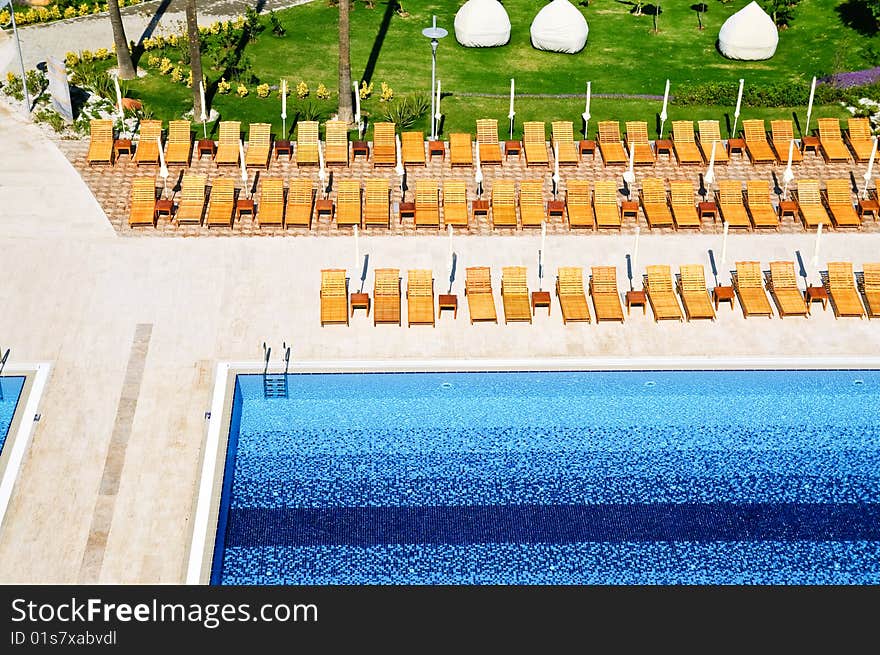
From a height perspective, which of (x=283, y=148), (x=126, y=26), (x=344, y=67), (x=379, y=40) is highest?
(x=344, y=67)

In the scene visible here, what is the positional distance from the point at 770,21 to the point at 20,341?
76.8 ft

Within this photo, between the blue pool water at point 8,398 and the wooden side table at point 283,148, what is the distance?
10.1 meters

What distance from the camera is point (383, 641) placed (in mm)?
18359

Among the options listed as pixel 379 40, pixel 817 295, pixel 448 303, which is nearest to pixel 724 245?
pixel 817 295

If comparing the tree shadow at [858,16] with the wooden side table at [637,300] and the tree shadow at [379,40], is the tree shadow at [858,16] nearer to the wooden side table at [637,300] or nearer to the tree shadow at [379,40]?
the tree shadow at [379,40]

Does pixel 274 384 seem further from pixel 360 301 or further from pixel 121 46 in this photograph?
pixel 121 46

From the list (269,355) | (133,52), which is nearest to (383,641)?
(269,355)

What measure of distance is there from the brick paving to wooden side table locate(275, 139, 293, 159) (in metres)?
0.15

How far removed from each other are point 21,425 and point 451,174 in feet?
41.3

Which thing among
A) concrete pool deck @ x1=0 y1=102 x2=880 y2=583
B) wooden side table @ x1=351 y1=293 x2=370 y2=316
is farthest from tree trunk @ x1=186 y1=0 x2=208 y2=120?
wooden side table @ x1=351 y1=293 x2=370 y2=316

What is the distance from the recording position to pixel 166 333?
25.9 metres

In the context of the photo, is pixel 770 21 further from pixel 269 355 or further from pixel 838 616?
pixel 838 616

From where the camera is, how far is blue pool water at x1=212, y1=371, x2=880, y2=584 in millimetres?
21438

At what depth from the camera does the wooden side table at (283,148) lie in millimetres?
32312
